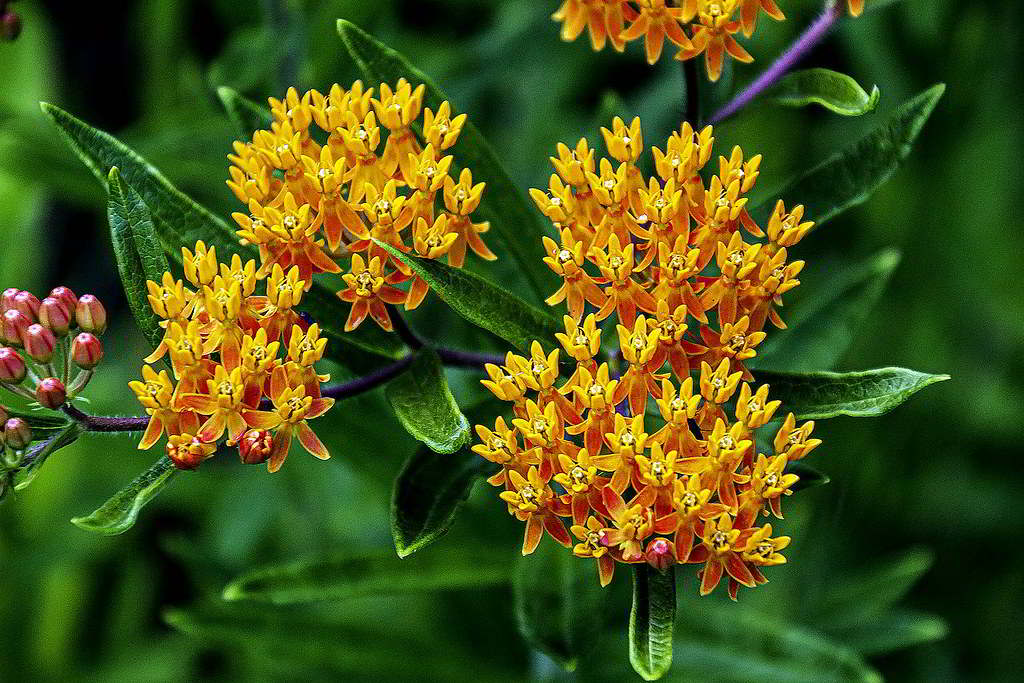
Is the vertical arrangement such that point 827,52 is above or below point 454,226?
below

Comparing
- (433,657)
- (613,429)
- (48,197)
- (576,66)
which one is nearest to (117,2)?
(48,197)

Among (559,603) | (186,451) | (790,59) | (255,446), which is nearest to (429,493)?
(255,446)

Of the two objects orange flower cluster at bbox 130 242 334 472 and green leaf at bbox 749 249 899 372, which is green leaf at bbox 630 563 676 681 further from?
green leaf at bbox 749 249 899 372

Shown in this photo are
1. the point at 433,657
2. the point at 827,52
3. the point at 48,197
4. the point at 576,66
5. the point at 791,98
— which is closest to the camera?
the point at 791,98

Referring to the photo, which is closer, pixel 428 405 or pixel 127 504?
pixel 127 504

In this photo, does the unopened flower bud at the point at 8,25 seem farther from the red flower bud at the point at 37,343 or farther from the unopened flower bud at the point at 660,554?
the unopened flower bud at the point at 660,554

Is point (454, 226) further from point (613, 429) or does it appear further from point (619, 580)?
point (619, 580)

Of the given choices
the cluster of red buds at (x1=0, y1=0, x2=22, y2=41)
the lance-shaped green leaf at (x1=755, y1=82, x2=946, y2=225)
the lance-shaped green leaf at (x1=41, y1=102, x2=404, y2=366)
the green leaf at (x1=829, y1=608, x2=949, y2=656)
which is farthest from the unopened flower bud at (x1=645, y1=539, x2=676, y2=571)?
the green leaf at (x1=829, y1=608, x2=949, y2=656)

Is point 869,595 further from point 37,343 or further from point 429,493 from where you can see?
point 37,343
